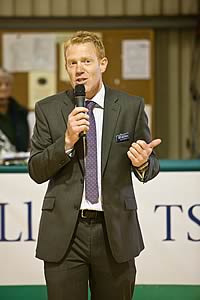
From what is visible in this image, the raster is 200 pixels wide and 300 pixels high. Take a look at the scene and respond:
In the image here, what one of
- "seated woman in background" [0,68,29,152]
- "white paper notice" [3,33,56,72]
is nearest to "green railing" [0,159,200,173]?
"seated woman in background" [0,68,29,152]

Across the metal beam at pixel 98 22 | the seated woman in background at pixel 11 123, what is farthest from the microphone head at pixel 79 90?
the metal beam at pixel 98 22

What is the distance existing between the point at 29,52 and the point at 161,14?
1460 millimetres

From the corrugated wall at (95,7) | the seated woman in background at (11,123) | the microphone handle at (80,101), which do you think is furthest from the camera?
the corrugated wall at (95,7)

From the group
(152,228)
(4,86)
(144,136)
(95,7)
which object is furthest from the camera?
(95,7)

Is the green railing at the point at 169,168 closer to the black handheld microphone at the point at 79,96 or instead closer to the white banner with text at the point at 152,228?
the white banner with text at the point at 152,228

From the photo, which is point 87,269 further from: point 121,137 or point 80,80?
point 80,80

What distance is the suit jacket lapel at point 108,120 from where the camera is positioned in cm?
223

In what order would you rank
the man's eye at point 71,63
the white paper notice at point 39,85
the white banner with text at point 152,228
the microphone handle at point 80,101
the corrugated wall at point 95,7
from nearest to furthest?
1. the microphone handle at point 80,101
2. the man's eye at point 71,63
3. the white banner with text at point 152,228
4. the white paper notice at point 39,85
5. the corrugated wall at point 95,7

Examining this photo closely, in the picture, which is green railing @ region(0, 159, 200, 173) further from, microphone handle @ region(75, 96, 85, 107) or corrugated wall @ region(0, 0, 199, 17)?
corrugated wall @ region(0, 0, 199, 17)

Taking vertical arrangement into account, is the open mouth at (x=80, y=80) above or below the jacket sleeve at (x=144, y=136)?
above

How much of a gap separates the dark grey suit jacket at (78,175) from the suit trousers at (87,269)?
27 millimetres

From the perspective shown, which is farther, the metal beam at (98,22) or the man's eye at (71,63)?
the metal beam at (98,22)

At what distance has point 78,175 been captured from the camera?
2.22 metres

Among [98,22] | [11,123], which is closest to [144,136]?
[11,123]
